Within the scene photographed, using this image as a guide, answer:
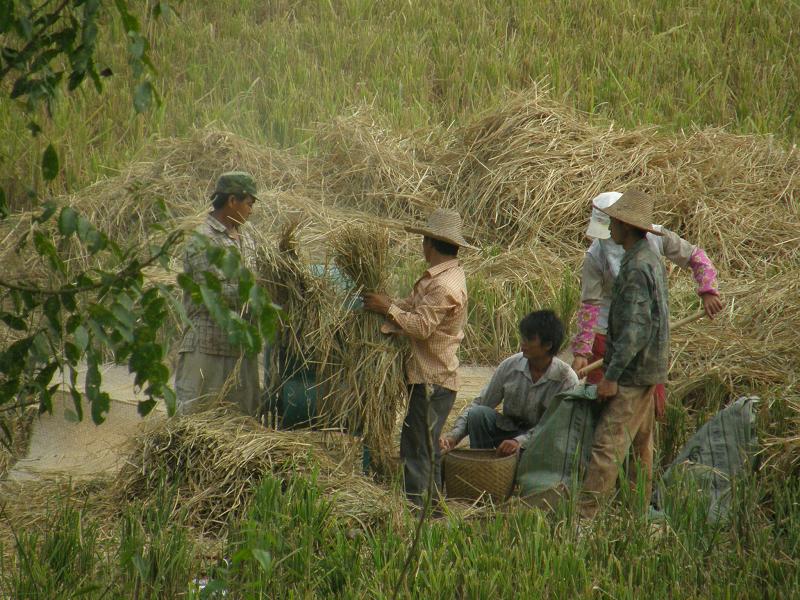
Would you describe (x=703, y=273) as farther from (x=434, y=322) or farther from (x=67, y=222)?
(x=67, y=222)

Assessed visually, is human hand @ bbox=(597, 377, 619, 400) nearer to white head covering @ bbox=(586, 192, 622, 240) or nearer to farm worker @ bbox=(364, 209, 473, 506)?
farm worker @ bbox=(364, 209, 473, 506)

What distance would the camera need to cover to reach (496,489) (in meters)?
4.35

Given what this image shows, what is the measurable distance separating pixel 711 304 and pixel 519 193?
366cm

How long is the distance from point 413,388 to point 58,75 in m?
2.20

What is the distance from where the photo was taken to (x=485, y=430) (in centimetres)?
474

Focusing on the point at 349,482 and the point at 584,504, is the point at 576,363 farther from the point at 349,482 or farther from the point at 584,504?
the point at 349,482

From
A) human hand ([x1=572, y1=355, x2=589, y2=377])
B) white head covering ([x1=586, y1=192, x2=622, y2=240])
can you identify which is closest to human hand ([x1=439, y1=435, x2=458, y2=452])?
human hand ([x1=572, y1=355, x2=589, y2=377])

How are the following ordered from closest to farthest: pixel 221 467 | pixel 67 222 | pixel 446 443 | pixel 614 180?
pixel 67 222 → pixel 221 467 → pixel 446 443 → pixel 614 180

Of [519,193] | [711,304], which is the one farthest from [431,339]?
[519,193]

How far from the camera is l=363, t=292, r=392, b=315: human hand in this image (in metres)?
4.17

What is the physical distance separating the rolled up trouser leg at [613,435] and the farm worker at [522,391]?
40 cm

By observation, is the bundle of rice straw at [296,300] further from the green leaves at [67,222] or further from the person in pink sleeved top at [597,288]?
the green leaves at [67,222]

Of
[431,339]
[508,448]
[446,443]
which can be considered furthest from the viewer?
[446,443]

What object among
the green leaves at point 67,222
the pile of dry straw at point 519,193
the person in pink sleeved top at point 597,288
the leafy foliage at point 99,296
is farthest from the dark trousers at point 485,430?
the green leaves at point 67,222
